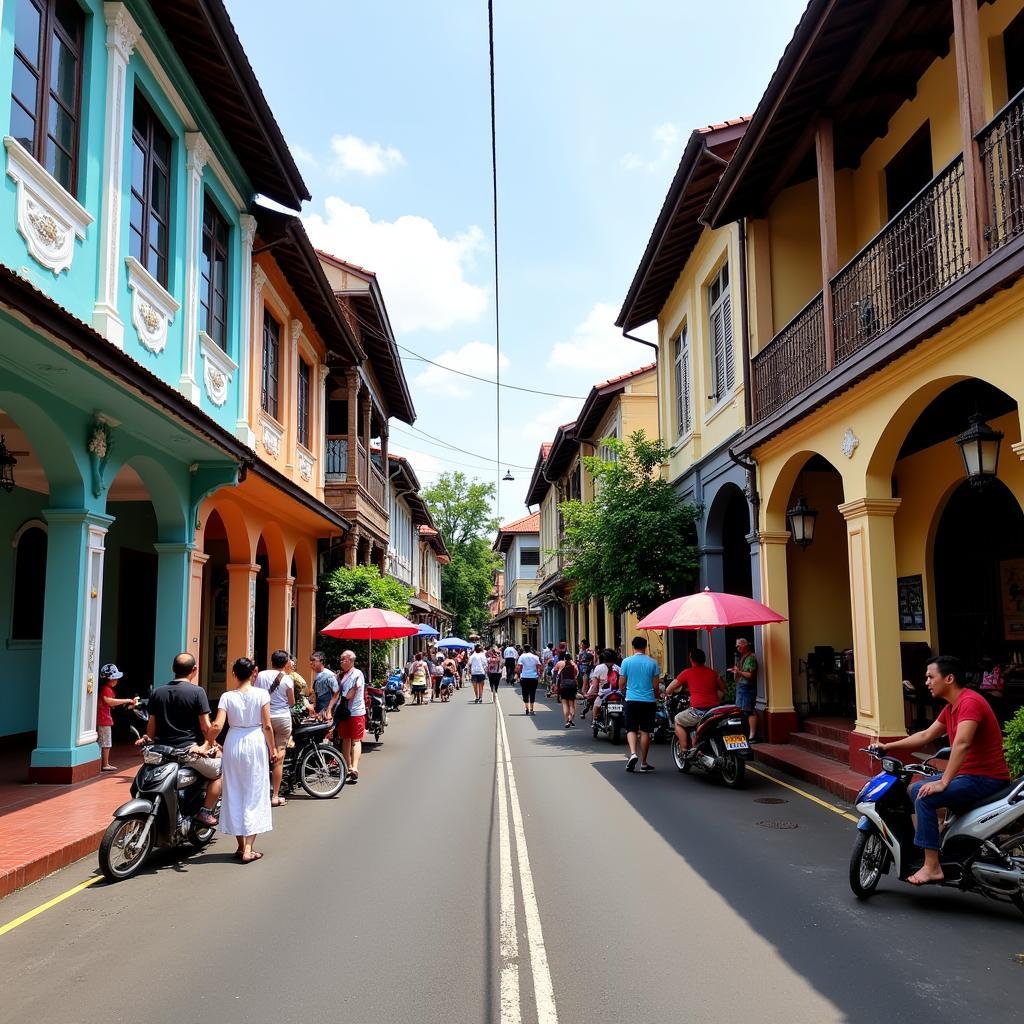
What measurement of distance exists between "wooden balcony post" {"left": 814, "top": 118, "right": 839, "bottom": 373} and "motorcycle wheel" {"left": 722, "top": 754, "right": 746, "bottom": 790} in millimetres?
4929

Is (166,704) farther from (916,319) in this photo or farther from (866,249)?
(866,249)

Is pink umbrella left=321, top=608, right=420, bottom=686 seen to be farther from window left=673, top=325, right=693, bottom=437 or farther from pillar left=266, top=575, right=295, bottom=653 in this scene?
window left=673, top=325, right=693, bottom=437

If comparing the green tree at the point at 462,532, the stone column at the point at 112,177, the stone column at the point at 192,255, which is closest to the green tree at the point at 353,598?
the stone column at the point at 192,255

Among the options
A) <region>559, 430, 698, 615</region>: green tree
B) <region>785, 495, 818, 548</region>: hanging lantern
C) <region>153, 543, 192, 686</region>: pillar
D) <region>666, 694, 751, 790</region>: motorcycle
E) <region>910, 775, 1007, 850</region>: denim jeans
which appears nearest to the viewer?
<region>910, 775, 1007, 850</region>: denim jeans

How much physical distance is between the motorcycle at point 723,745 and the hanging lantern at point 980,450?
154 inches

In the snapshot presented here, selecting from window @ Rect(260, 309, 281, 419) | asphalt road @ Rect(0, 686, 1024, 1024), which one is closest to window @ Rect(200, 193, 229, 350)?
window @ Rect(260, 309, 281, 419)

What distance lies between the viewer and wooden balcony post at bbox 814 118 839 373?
11.1 metres

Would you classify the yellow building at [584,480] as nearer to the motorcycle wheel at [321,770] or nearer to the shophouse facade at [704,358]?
the shophouse facade at [704,358]

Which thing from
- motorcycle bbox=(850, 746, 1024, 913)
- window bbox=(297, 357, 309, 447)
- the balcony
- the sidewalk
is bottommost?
the sidewalk

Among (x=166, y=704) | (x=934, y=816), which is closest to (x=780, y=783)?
(x=934, y=816)

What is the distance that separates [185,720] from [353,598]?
515 inches

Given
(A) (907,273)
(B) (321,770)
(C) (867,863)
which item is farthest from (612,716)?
(C) (867,863)

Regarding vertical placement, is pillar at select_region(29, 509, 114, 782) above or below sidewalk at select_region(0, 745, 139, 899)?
above

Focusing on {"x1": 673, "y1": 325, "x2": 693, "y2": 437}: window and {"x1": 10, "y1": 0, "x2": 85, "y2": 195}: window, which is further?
{"x1": 673, "y1": 325, "x2": 693, "y2": 437}: window
